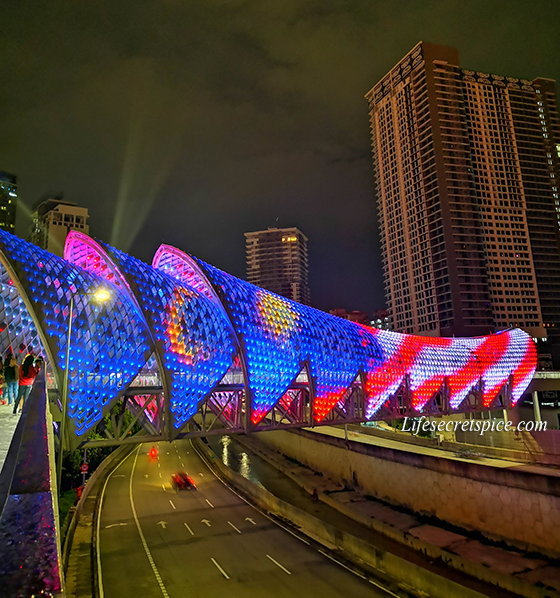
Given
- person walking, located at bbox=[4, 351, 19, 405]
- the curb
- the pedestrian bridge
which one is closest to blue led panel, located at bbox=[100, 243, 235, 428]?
the pedestrian bridge

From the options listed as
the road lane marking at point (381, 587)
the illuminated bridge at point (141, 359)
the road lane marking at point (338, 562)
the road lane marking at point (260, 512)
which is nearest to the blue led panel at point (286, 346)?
the illuminated bridge at point (141, 359)

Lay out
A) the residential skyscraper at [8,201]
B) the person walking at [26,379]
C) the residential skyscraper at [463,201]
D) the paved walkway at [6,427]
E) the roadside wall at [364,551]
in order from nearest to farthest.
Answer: the paved walkway at [6,427], the person walking at [26,379], the roadside wall at [364,551], the residential skyscraper at [463,201], the residential skyscraper at [8,201]

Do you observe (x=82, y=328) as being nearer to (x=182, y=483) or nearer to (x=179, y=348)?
(x=179, y=348)

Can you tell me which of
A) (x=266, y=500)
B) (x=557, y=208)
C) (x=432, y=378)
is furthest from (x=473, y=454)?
(x=557, y=208)

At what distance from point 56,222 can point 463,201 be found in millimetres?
109381

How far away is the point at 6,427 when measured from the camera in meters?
10.9

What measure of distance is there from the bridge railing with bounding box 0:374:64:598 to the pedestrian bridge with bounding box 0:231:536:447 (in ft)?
45.2

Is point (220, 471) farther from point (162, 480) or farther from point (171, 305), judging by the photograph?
point (171, 305)

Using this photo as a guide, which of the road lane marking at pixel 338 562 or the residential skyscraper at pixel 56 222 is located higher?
the residential skyscraper at pixel 56 222

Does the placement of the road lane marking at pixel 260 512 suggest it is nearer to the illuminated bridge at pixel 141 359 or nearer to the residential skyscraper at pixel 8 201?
the illuminated bridge at pixel 141 359

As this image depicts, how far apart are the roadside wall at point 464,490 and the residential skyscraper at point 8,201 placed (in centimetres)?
14525

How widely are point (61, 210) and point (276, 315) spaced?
114m

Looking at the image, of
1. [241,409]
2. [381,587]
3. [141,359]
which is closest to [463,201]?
[241,409]

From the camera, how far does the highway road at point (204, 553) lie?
19922 millimetres
